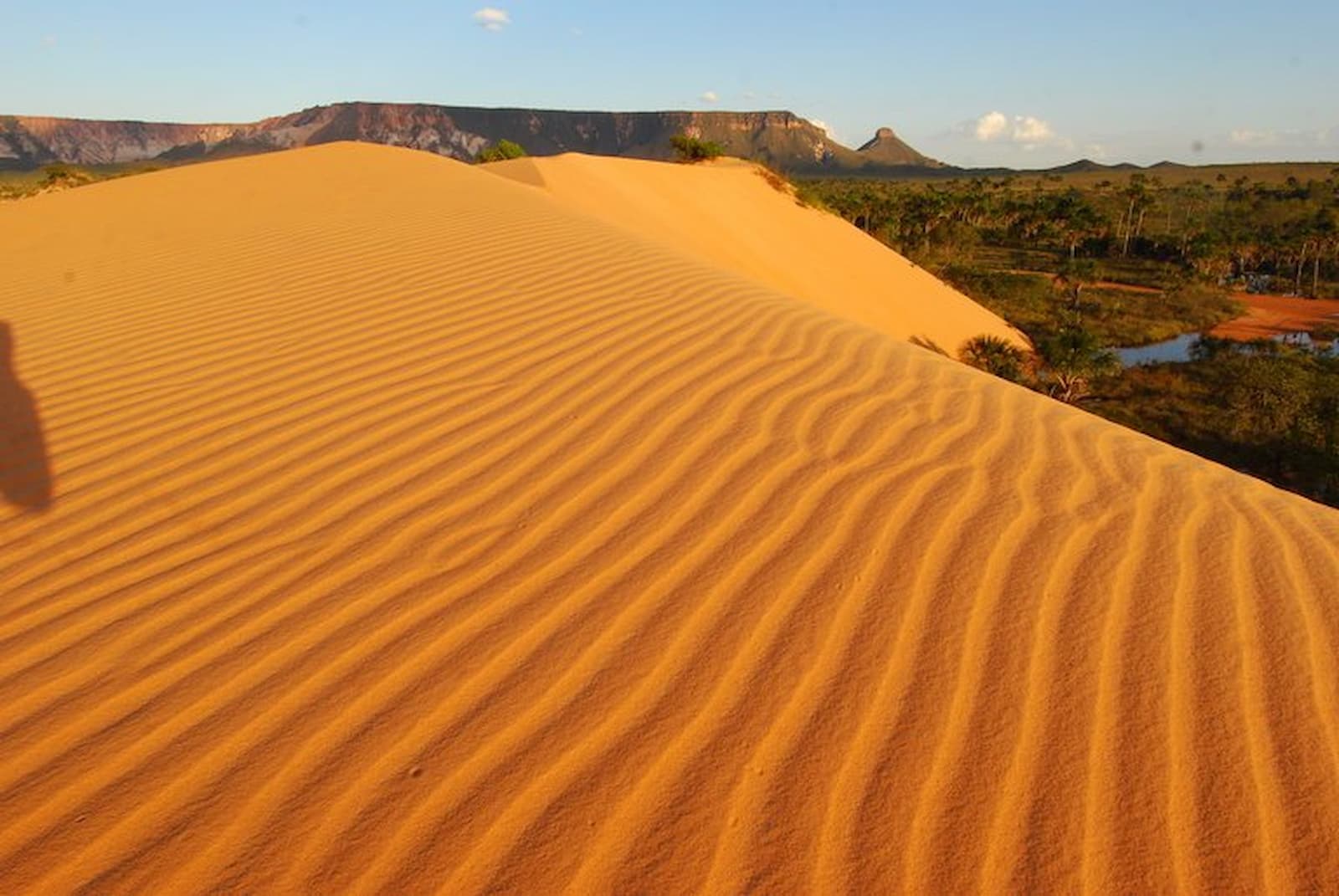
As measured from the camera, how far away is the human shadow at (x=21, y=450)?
3.03 m

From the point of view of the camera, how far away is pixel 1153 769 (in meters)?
1.69

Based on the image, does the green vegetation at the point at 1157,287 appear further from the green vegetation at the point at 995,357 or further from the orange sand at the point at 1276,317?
the orange sand at the point at 1276,317

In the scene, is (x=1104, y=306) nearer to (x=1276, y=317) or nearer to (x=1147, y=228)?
(x=1276, y=317)

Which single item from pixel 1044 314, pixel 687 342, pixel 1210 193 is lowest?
pixel 1044 314

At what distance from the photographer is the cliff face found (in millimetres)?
99688

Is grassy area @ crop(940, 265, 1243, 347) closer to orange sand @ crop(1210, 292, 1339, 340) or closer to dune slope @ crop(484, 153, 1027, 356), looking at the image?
orange sand @ crop(1210, 292, 1339, 340)

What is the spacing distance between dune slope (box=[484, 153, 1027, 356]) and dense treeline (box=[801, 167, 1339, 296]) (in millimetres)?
15435

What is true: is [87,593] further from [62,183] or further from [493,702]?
[62,183]

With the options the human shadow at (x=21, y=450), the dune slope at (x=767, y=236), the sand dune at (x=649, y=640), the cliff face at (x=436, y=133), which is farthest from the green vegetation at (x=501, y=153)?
the cliff face at (x=436, y=133)

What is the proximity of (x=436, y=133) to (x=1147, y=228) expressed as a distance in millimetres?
89556

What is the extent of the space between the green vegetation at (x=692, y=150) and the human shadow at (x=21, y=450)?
64.3ft

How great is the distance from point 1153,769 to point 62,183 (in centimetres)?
2370

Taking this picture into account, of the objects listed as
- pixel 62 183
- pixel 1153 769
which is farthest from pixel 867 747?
pixel 62 183

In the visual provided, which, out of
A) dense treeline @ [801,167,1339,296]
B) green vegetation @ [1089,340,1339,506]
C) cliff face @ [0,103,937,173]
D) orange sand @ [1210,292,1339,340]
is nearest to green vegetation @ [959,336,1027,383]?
green vegetation @ [1089,340,1339,506]
